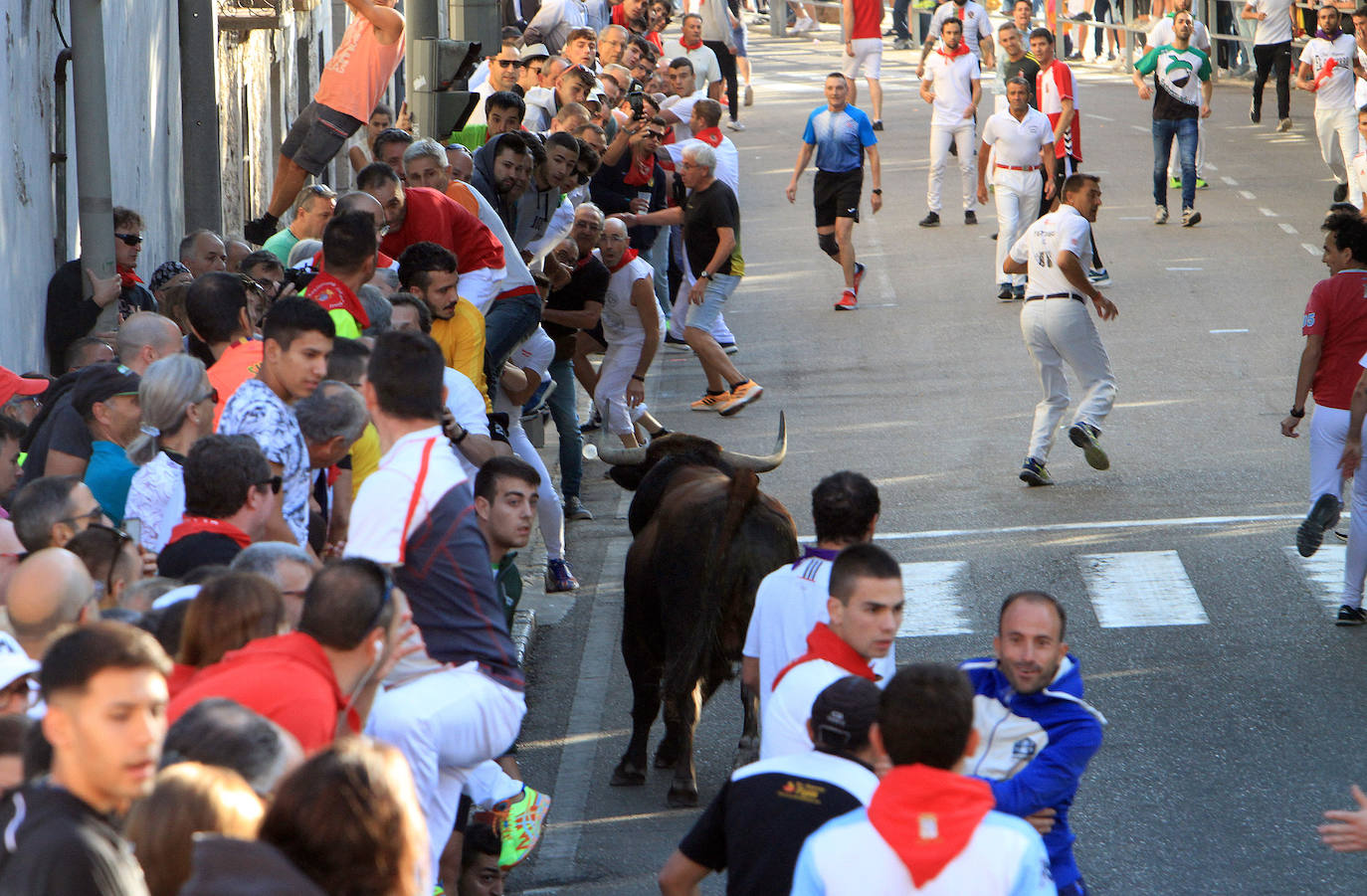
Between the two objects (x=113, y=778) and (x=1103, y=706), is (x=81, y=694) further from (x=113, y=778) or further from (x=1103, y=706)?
(x=1103, y=706)

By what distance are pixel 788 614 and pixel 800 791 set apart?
178 cm

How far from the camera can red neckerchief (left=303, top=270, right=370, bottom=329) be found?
7.50m

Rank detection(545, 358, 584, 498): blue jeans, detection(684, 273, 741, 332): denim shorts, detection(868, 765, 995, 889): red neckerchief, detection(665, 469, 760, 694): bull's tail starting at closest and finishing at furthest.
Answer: detection(868, 765, 995, 889): red neckerchief
detection(665, 469, 760, 694): bull's tail
detection(545, 358, 584, 498): blue jeans
detection(684, 273, 741, 332): denim shorts

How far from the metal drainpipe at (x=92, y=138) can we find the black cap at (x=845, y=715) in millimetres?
5198

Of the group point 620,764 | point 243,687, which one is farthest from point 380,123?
point 243,687

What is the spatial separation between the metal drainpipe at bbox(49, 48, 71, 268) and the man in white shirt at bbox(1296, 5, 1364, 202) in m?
15.3

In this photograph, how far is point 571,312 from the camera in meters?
11.9

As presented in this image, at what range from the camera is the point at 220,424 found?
6129 mm

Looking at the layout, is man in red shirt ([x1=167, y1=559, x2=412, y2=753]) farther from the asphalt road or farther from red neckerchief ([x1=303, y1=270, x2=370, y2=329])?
red neckerchief ([x1=303, y1=270, x2=370, y2=329])

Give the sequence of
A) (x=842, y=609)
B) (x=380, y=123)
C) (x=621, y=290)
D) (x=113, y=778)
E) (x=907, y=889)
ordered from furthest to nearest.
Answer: (x=380, y=123) < (x=621, y=290) < (x=842, y=609) < (x=907, y=889) < (x=113, y=778)

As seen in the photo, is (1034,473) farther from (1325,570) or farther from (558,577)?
(558,577)

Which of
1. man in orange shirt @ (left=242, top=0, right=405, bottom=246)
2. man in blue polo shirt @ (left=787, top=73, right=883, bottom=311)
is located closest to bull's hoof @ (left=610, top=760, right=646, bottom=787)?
man in orange shirt @ (left=242, top=0, right=405, bottom=246)

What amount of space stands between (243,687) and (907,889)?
1.60 m

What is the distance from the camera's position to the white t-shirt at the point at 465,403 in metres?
7.78
